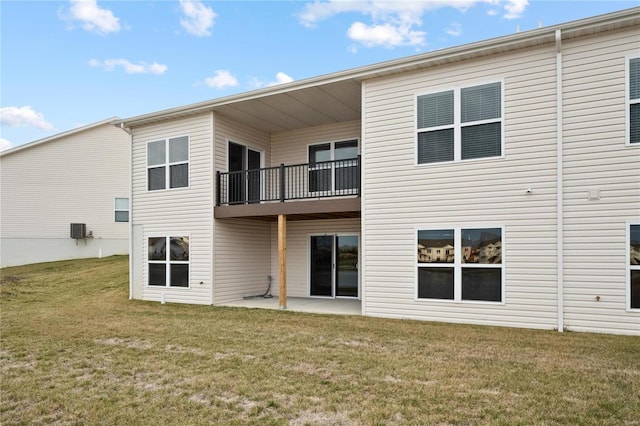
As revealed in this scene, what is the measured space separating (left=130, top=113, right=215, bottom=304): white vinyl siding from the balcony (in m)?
0.51

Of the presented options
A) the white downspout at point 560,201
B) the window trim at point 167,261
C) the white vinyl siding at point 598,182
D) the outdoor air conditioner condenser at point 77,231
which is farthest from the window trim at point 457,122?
the outdoor air conditioner condenser at point 77,231

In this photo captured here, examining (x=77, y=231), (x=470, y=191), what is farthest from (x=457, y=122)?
(x=77, y=231)

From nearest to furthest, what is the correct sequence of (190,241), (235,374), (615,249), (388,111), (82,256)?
(235,374) → (615,249) → (388,111) → (190,241) → (82,256)

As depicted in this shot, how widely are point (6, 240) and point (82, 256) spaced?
3161 millimetres

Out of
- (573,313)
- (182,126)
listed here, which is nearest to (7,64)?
(182,126)

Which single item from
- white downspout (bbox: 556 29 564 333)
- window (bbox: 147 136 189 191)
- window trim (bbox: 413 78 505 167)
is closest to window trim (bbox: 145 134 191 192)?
window (bbox: 147 136 189 191)

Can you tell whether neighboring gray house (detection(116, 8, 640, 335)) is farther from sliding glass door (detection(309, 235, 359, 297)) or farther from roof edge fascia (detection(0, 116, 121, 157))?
roof edge fascia (detection(0, 116, 121, 157))

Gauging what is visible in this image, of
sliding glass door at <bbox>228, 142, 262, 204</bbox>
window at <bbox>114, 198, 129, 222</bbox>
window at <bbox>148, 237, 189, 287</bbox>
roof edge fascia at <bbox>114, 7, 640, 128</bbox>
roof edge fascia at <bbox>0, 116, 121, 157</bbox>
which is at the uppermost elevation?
roof edge fascia at <bbox>0, 116, 121, 157</bbox>

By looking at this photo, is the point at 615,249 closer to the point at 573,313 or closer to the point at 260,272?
the point at 573,313

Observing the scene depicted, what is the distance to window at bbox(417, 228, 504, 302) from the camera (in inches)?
319

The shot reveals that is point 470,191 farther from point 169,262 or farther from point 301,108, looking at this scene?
point 169,262

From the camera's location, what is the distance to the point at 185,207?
1184cm

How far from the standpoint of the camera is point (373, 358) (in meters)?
5.80

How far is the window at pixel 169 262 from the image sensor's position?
38.7 ft
